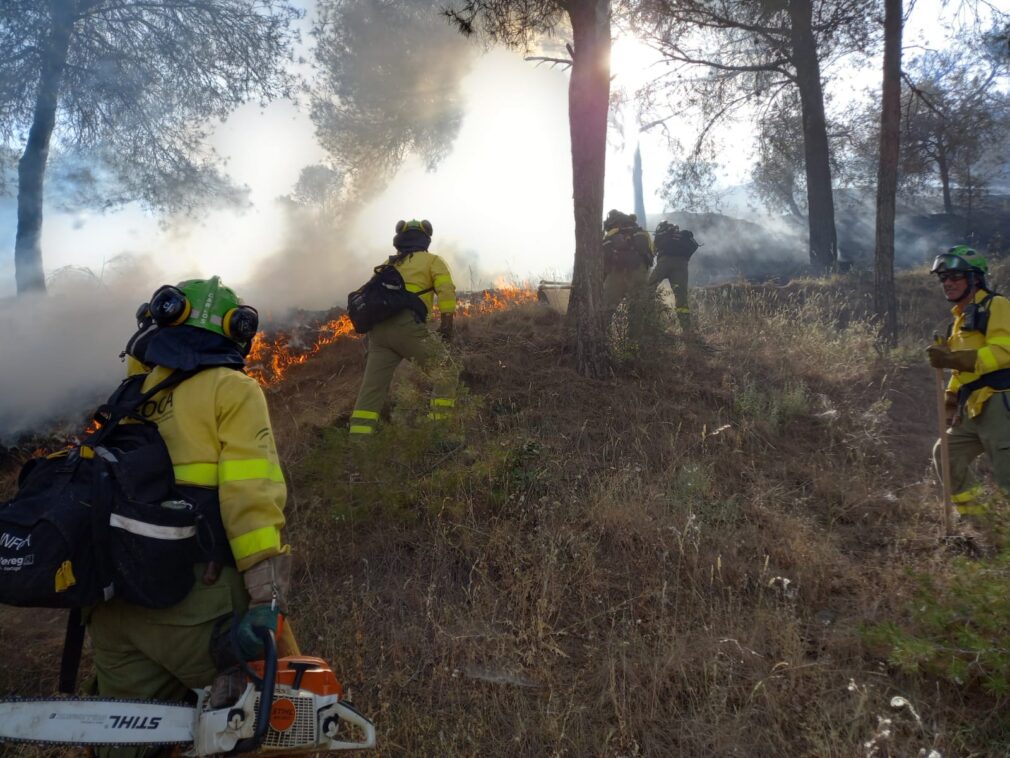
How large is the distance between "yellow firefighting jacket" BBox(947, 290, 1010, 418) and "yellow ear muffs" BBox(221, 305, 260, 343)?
4086mm

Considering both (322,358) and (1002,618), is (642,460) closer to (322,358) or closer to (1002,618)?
(1002,618)

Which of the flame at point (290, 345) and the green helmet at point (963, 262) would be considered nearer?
the green helmet at point (963, 262)

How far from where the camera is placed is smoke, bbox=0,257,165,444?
6637 mm

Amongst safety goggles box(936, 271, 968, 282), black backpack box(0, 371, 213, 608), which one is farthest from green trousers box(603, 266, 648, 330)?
black backpack box(0, 371, 213, 608)

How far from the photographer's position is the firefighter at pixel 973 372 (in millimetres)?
3992

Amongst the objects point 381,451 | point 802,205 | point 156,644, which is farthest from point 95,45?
point 802,205

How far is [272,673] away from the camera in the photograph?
1.79m

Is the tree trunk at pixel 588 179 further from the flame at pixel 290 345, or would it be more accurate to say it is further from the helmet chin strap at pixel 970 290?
the helmet chin strap at pixel 970 290

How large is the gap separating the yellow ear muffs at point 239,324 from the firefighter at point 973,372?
152 inches

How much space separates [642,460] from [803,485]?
44.2 inches

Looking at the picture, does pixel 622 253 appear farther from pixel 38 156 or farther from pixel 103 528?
pixel 38 156

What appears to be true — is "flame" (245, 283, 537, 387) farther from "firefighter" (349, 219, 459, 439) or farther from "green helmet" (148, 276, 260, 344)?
"green helmet" (148, 276, 260, 344)

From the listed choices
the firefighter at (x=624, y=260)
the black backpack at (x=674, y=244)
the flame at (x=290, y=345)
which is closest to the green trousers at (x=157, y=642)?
the flame at (x=290, y=345)

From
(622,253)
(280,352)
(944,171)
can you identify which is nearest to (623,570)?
(280,352)
